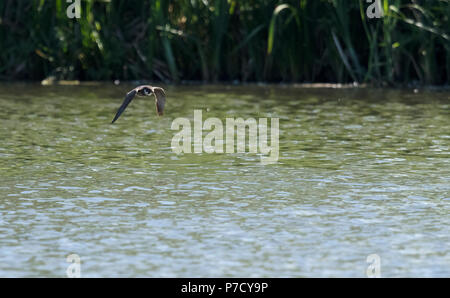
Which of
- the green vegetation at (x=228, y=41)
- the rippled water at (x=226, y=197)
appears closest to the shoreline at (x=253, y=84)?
the green vegetation at (x=228, y=41)

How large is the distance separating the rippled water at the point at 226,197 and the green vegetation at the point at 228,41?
6.12 feet

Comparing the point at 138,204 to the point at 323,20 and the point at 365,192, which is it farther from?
the point at 323,20

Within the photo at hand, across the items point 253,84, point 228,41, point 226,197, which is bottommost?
point 226,197

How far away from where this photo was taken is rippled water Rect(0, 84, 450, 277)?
5648 mm

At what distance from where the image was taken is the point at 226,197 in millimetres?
7340

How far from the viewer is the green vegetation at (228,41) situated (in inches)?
561

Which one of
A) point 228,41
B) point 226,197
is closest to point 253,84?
point 228,41

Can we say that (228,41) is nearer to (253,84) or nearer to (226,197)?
(253,84)

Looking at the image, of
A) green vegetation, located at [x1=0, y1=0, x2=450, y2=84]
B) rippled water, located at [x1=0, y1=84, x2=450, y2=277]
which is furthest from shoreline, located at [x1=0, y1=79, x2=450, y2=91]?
rippled water, located at [x1=0, y1=84, x2=450, y2=277]

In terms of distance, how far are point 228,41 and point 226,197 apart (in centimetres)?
815

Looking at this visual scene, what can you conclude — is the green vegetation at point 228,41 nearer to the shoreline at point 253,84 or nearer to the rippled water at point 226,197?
the shoreline at point 253,84
